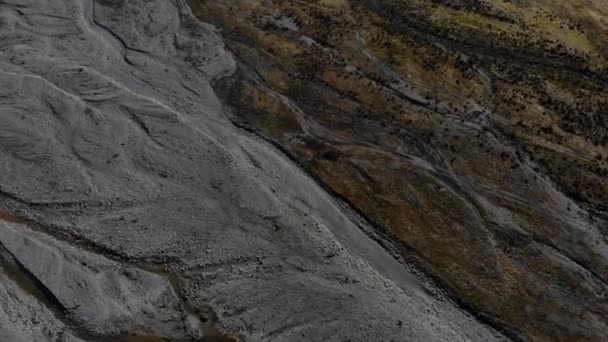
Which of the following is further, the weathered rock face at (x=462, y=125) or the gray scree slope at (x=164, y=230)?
the weathered rock face at (x=462, y=125)

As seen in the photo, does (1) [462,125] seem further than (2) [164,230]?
Yes

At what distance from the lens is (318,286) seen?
99.7ft

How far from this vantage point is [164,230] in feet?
105

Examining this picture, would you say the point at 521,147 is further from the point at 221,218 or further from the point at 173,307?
the point at 173,307

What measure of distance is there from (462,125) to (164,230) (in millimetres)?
23428

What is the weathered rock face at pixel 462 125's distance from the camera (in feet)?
105

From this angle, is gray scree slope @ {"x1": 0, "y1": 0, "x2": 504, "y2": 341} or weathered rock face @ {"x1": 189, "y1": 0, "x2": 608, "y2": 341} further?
weathered rock face @ {"x1": 189, "y1": 0, "x2": 608, "y2": 341}

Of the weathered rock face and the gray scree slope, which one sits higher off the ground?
the weathered rock face

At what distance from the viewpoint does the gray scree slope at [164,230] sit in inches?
1128

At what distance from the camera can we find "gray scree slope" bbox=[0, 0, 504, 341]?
2864cm

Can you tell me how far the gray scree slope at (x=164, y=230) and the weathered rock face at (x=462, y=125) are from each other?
255 centimetres

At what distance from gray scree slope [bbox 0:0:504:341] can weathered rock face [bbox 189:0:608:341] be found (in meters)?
2.55

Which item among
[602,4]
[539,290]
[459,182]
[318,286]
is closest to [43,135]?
[318,286]

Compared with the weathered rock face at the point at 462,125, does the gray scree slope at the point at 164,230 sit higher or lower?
lower
